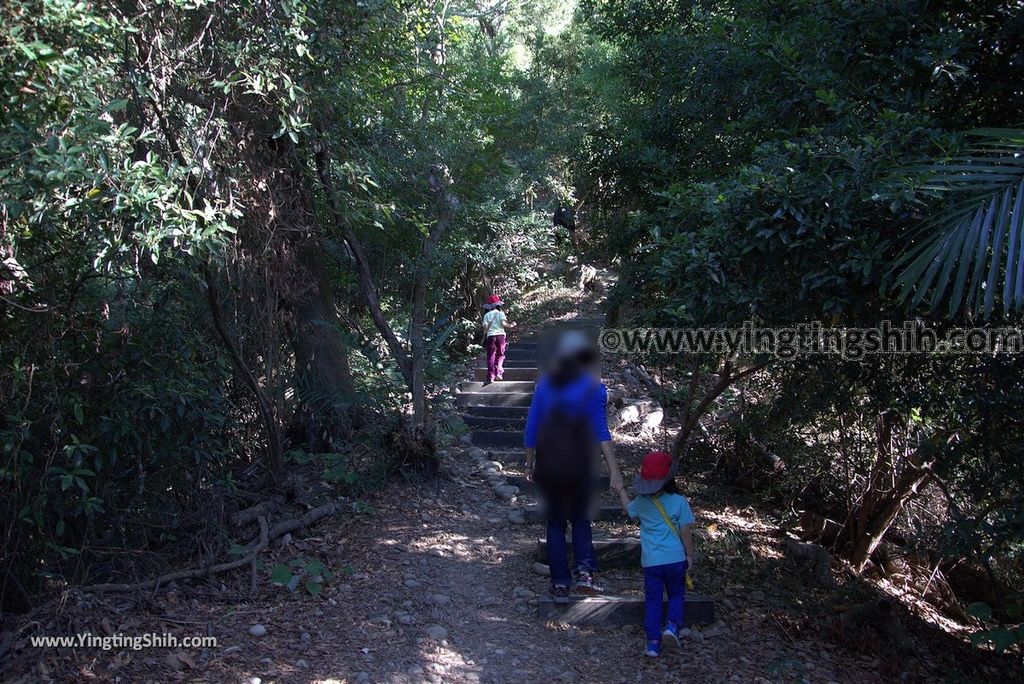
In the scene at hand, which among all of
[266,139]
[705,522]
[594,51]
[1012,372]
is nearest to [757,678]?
[1012,372]

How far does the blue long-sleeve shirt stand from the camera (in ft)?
16.3

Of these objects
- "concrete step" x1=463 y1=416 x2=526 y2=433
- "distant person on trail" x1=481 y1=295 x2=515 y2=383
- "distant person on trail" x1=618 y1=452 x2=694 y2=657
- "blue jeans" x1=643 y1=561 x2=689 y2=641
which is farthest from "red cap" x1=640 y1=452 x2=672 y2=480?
"distant person on trail" x1=481 y1=295 x2=515 y2=383

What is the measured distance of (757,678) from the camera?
461 centimetres

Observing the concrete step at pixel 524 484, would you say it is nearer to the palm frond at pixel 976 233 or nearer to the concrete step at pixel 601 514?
the concrete step at pixel 601 514

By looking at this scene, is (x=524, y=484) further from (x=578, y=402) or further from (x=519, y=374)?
(x=519, y=374)

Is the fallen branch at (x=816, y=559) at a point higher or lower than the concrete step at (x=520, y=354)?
lower

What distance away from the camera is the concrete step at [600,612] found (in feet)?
16.7

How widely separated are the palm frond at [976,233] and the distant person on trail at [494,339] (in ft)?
26.6

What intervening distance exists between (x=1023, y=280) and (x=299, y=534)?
530cm

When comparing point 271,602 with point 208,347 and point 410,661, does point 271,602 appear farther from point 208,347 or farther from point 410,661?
point 208,347

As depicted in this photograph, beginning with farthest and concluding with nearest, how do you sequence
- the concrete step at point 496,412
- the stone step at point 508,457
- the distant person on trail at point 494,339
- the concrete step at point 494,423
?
the distant person on trail at point 494,339 → the concrete step at point 496,412 → the concrete step at point 494,423 → the stone step at point 508,457

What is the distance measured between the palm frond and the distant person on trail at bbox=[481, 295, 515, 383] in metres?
8.12

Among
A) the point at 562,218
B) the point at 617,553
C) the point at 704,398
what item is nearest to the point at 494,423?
the point at 704,398

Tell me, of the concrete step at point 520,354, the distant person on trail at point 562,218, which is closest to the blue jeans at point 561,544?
the concrete step at point 520,354
